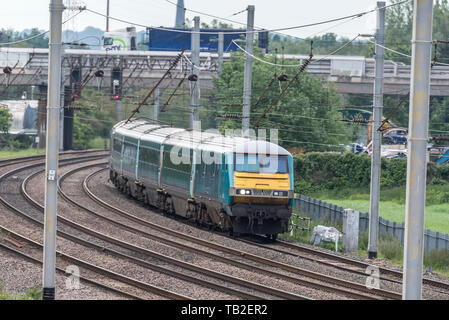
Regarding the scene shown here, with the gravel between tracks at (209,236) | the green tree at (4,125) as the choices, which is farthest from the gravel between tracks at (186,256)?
the green tree at (4,125)

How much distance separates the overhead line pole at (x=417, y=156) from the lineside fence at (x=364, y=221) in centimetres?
1585

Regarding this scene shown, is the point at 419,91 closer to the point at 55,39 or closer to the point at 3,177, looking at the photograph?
the point at 55,39

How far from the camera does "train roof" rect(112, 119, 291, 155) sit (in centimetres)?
2541

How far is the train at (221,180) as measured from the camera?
2495 cm

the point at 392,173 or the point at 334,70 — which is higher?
the point at 334,70

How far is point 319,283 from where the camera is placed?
63.7 ft

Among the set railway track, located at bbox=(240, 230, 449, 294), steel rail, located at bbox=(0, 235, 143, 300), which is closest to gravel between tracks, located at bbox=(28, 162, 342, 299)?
steel rail, located at bbox=(0, 235, 143, 300)

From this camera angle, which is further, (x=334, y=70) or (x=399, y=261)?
(x=334, y=70)

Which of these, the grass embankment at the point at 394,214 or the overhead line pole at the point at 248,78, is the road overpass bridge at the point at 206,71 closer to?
the grass embankment at the point at 394,214

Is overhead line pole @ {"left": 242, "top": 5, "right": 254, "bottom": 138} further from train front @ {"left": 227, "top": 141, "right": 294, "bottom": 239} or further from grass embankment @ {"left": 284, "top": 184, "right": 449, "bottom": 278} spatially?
train front @ {"left": 227, "top": 141, "right": 294, "bottom": 239}

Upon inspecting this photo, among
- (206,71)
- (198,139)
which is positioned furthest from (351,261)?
(206,71)
